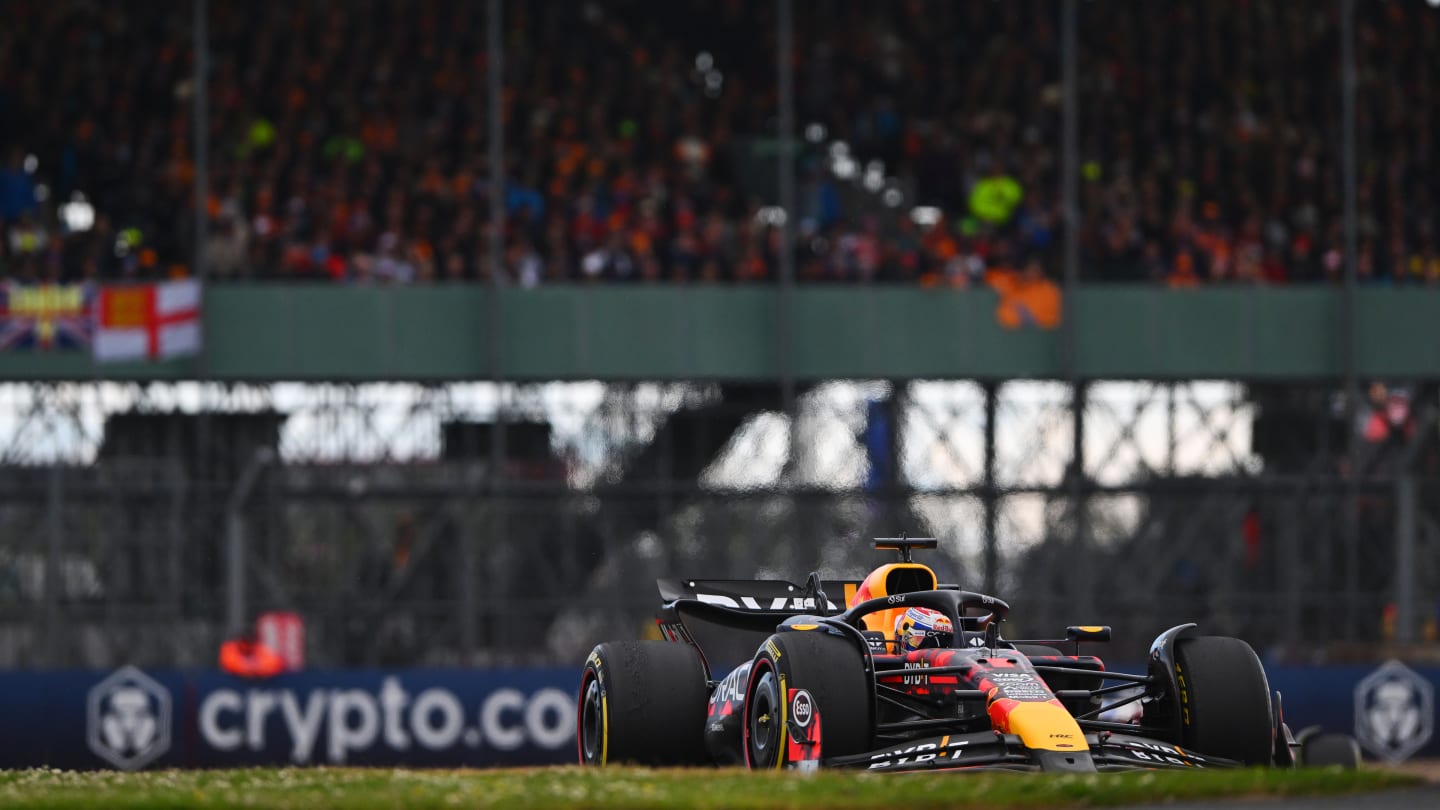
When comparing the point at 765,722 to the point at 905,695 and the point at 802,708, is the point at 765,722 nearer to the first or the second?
the point at 802,708

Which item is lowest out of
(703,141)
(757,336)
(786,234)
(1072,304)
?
(757,336)

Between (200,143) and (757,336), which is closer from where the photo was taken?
(200,143)

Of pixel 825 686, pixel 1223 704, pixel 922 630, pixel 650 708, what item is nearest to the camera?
pixel 825 686

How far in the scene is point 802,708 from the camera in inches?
455

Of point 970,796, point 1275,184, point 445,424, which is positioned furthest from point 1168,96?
point 970,796

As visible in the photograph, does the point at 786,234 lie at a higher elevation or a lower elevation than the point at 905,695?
higher

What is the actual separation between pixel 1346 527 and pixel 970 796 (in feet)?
63.8

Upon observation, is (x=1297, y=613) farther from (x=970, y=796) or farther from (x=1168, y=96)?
(x=970, y=796)

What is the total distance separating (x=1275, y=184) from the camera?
30.7 metres

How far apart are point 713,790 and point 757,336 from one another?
1819 cm

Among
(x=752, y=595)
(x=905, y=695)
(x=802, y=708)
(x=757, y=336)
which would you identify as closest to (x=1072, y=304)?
(x=757, y=336)

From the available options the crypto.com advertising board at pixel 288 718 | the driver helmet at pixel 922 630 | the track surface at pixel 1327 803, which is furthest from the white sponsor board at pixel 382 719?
the track surface at pixel 1327 803

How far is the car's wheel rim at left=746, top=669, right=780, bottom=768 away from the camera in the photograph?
11.9 meters

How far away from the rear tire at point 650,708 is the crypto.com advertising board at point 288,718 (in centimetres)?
811
